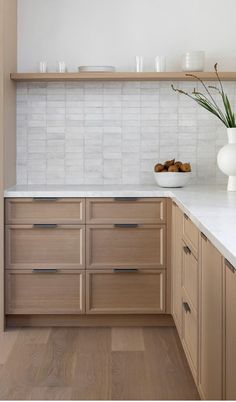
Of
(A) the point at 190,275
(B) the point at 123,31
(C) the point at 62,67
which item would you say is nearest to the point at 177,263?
(A) the point at 190,275

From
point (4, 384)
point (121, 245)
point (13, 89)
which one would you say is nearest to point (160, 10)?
point (13, 89)

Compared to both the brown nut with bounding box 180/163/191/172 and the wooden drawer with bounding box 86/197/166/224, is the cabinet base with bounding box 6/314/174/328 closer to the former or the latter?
the wooden drawer with bounding box 86/197/166/224

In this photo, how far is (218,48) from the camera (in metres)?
5.06

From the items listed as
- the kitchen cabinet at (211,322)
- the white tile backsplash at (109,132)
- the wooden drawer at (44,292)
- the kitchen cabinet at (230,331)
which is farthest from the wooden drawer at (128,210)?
the kitchen cabinet at (230,331)

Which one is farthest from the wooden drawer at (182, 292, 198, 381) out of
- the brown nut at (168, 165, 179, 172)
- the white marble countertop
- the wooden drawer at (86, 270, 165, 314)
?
the brown nut at (168, 165, 179, 172)

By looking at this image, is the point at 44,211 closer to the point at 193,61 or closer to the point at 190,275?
the point at 190,275

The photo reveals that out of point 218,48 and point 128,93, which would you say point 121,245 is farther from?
point 218,48

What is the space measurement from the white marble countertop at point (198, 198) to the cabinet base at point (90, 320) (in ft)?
2.65

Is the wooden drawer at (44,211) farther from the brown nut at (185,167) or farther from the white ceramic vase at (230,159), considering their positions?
the white ceramic vase at (230,159)

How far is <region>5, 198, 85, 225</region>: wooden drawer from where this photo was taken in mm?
4484

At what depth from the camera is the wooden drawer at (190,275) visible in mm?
3252

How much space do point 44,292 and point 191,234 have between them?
57.2 inches

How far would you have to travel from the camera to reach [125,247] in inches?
178

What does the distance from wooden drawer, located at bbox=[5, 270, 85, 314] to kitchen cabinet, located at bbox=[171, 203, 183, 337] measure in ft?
2.00
